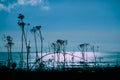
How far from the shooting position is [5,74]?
17.9 meters

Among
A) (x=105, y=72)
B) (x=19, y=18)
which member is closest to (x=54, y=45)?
(x=19, y=18)

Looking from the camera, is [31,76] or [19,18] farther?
[19,18]

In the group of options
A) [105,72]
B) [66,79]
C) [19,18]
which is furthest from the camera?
[19,18]

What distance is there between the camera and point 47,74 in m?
17.9

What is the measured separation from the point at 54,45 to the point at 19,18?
3108 cm

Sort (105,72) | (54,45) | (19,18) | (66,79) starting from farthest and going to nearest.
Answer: (54,45)
(19,18)
(105,72)
(66,79)

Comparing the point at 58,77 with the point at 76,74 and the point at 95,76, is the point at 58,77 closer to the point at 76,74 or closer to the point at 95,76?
the point at 76,74

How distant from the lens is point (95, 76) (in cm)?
1783

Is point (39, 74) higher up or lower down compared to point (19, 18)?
lower down

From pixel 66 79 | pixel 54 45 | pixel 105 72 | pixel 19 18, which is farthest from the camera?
pixel 54 45

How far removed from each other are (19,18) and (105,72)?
26045mm

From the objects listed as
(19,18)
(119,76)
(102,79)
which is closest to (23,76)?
(102,79)

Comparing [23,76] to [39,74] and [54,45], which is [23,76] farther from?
[54,45]

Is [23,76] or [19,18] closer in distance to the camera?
[23,76]
